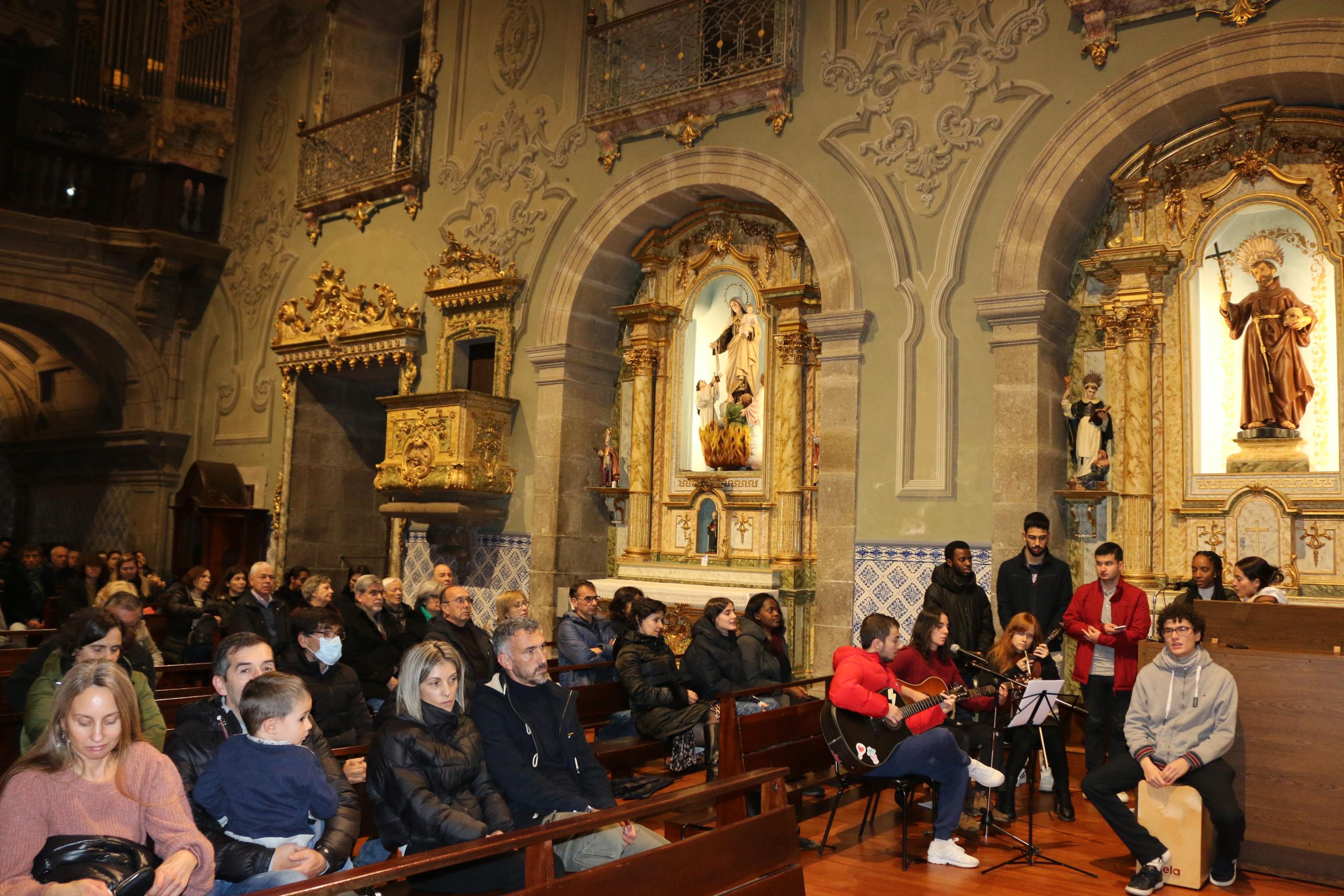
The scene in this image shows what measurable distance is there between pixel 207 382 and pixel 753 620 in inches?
433

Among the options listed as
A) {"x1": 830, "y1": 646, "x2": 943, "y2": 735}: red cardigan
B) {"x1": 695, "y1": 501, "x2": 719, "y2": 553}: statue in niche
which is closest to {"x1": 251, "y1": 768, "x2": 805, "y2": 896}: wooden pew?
{"x1": 830, "y1": 646, "x2": 943, "y2": 735}: red cardigan

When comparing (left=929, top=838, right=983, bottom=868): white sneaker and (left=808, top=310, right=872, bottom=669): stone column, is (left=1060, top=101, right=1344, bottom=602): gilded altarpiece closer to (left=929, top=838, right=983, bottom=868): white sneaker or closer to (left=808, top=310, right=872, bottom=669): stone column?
(left=808, top=310, right=872, bottom=669): stone column

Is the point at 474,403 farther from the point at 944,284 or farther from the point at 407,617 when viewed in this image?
the point at 944,284

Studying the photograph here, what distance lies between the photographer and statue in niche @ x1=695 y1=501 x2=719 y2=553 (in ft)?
33.1


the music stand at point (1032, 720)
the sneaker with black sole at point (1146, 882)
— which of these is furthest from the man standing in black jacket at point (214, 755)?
the sneaker with black sole at point (1146, 882)

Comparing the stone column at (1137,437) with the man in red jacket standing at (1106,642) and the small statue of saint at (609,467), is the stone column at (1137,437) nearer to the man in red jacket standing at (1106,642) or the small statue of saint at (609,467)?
the man in red jacket standing at (1106,642)

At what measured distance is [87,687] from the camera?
9.82 feet

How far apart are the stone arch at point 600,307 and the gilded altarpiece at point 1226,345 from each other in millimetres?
2037

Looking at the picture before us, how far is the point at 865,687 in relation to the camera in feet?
17.2

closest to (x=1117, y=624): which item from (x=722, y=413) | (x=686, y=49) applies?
(x=722, y=413)

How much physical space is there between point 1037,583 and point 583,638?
300 cm

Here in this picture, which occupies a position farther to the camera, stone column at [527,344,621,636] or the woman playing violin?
stone column at [527,344,621,636]

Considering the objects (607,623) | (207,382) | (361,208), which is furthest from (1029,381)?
(207,382)

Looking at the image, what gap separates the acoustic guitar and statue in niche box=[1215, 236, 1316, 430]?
367cm
